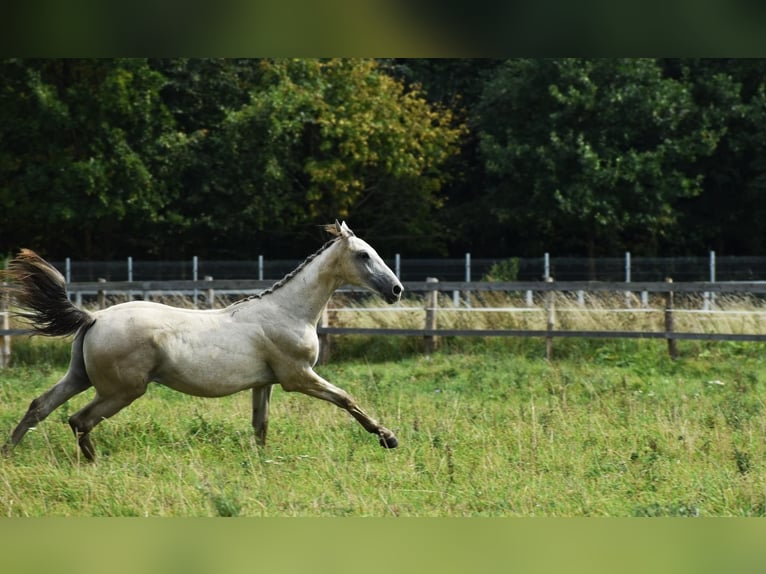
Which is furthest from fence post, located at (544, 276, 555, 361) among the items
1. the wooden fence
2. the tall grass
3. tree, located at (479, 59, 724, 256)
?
tree, located at (479, 59, 724, 256)

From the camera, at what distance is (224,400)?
9.69 meters

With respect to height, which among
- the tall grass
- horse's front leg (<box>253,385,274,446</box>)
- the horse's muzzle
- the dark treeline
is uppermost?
the dark treeline

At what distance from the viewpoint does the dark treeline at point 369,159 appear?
27.7 meters

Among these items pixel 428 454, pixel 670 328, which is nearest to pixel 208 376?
pixel 428 454

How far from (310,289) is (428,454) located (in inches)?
60.1

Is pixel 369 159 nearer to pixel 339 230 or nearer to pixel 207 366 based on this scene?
pixel 339 230

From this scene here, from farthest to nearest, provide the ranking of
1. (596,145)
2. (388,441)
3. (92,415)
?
(596,145) < (388,441) < (92,415)

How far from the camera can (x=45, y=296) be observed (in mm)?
6512

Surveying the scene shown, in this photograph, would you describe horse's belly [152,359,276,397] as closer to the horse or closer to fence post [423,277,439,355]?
the horse

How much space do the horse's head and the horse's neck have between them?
0.11m

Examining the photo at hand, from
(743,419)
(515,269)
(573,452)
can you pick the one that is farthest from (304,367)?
(515,269)

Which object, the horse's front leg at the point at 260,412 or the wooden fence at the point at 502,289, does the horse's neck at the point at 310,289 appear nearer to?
the horse's front leg at the point at 260,412

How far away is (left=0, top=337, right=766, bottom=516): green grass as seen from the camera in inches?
201

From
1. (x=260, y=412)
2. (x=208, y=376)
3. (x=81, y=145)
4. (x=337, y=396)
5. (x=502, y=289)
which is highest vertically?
(x=81, y=145)
